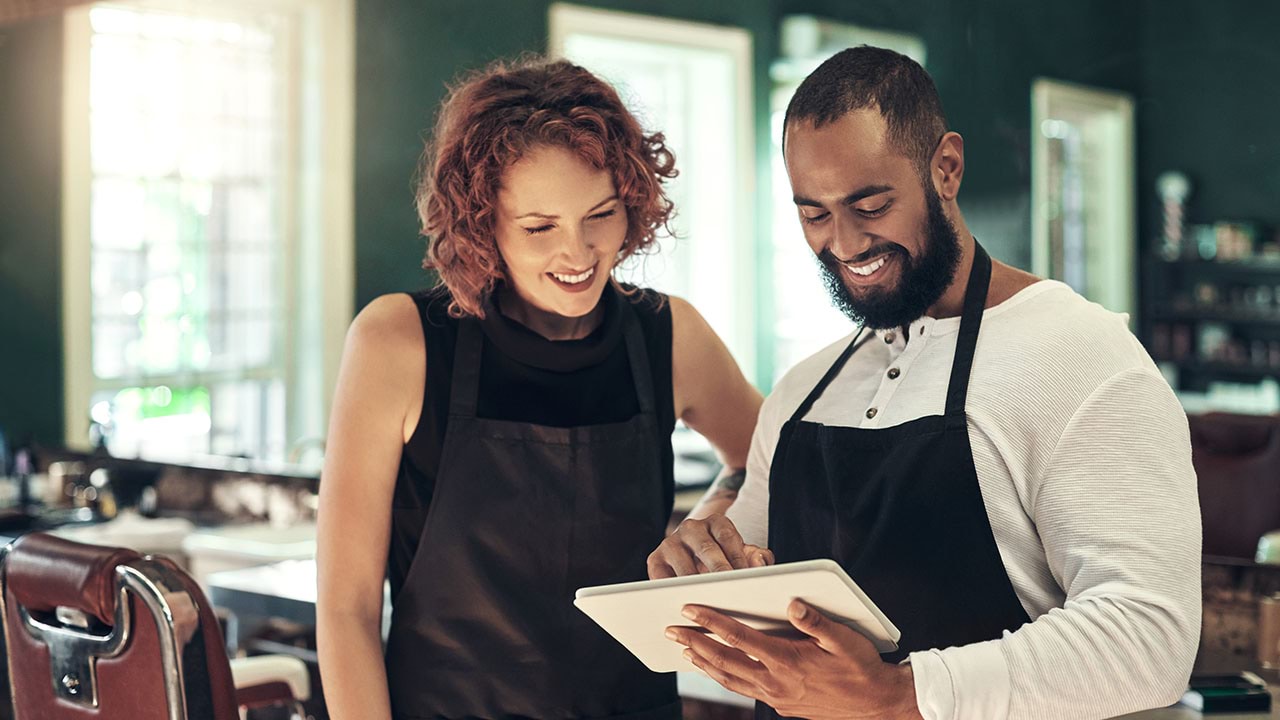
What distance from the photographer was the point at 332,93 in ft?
12.7

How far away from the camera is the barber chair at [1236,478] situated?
7.55 feet

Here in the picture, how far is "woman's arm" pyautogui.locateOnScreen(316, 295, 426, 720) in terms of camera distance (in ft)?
5.64

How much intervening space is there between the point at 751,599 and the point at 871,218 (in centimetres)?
50

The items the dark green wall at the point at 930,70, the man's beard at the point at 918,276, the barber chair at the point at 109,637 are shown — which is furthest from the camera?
the dark green wall at the point at 930,70

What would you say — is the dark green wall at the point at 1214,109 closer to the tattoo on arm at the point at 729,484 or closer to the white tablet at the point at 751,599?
the tattoo on arm at the point at 729,484

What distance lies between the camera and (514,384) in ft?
6.06

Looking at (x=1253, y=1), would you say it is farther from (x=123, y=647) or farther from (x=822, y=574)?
(x=123, y=647)

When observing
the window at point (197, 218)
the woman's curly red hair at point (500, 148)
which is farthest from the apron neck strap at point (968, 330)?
the window at point (197, 218)

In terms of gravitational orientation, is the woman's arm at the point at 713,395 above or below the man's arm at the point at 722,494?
above

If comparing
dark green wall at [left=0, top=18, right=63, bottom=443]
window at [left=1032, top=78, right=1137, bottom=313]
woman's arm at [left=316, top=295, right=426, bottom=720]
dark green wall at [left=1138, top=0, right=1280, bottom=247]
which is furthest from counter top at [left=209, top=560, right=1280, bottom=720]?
dark green wall at [left=0, top=18, right=63, bottom=443]

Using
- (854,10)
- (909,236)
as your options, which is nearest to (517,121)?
(909,236)

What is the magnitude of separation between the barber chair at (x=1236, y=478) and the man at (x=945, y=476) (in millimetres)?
967

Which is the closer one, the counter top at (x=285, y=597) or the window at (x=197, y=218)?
the counter top at (x=285, y=597)

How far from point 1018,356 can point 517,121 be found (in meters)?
0.76
